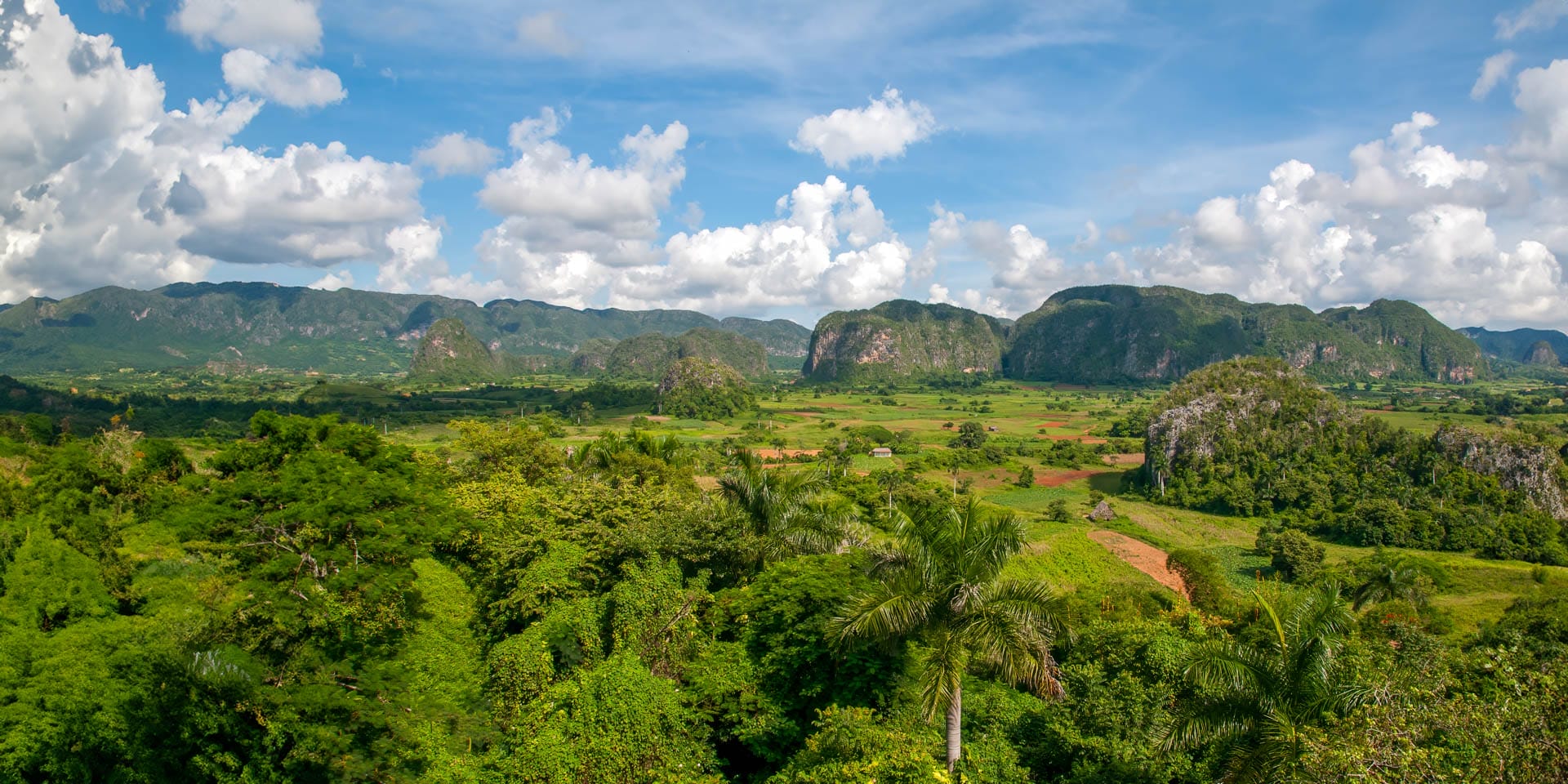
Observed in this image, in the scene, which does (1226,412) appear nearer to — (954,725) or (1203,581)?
(1203,581)

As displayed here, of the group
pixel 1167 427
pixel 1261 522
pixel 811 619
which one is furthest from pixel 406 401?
pixel 811 619

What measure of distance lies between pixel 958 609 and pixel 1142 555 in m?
31.6

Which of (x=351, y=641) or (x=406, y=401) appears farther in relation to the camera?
(x=406, y=401)

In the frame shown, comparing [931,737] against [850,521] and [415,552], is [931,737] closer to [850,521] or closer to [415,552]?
[415,552]

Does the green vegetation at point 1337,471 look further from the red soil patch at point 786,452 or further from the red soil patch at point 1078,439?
the red soil patch at point 786,452

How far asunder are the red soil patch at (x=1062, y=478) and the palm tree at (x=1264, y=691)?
57800mm

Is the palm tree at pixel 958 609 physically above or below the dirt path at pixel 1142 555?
above

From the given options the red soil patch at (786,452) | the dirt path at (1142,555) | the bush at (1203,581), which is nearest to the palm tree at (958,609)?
the bush at (1203,581)

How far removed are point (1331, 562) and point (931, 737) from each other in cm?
4247

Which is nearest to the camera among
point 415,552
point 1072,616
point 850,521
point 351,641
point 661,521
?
point 351,641

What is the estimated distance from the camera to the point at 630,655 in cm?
1252

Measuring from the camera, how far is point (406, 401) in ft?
398

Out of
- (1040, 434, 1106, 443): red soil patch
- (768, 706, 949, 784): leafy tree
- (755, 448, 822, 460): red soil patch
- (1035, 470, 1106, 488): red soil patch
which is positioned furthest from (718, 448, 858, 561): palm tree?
(1040, 434, 1106, 443): red soil patch

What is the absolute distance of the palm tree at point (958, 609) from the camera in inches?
420
